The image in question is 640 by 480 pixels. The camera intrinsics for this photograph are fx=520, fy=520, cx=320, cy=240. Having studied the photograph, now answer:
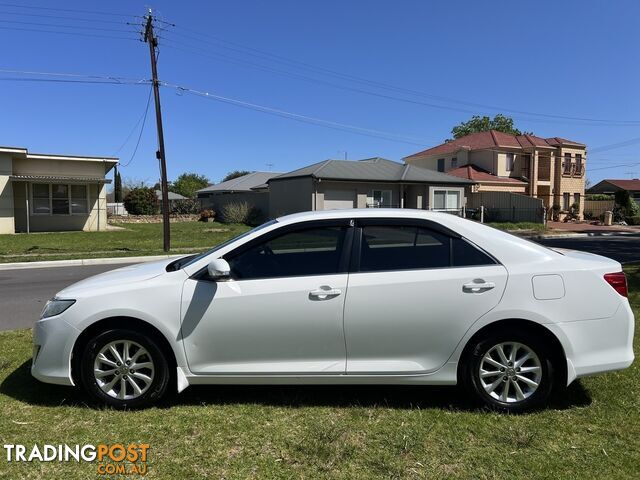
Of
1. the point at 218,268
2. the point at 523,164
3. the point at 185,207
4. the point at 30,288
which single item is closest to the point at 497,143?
the point at 523,164

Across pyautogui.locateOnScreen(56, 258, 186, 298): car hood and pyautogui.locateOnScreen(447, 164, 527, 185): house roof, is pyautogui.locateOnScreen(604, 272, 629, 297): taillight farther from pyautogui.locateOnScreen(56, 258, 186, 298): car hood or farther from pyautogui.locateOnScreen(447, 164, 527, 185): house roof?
pyautogui.locateOnScreen(447, 164, 527, 185): house roof

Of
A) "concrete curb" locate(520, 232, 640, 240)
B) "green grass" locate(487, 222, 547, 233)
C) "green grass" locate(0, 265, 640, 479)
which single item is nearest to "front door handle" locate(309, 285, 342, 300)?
"green grass" locate(0, 265, 640, 479)

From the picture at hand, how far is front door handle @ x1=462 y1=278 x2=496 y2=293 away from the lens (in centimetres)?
389

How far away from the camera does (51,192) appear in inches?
1086

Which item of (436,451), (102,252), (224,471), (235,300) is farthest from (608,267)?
(102,252)

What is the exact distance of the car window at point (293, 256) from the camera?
4039 mm

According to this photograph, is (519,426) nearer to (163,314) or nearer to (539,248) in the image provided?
(539,248)

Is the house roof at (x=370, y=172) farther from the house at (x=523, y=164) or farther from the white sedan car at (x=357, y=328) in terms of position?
the white sedan car at (x=357, y=328)

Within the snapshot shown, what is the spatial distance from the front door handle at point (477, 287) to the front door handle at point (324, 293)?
944 mm

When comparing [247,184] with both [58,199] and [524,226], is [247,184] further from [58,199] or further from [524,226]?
[524,226]

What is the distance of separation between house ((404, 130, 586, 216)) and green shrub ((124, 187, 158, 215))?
82.5 ft

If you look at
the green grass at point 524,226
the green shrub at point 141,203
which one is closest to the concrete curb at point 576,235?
the green grass at point 524,226

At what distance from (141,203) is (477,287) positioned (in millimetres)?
43521

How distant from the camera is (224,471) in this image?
3.11 metres
